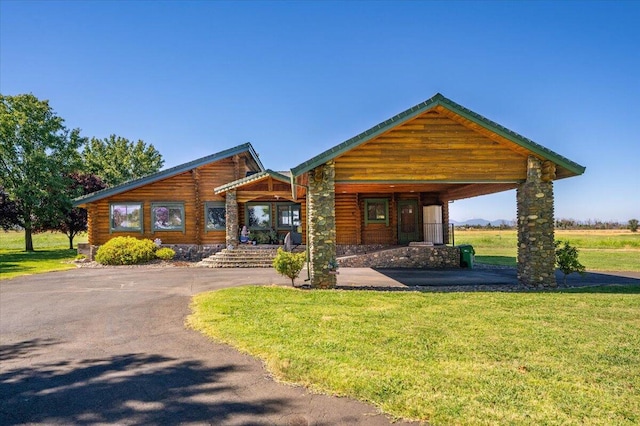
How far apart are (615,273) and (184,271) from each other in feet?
62.2

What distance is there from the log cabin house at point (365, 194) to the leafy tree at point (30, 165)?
432 inches

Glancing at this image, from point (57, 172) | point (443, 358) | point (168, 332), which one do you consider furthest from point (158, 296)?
point (57, 172)

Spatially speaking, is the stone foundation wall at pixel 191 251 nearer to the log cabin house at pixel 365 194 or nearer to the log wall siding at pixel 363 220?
the log cabin house at pixel 365 194

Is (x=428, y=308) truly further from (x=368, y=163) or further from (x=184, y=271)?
(x=184, y=271)

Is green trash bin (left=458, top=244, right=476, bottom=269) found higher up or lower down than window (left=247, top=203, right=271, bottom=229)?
lower down

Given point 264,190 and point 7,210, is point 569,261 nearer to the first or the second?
point 264,190

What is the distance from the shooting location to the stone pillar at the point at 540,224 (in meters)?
12.6

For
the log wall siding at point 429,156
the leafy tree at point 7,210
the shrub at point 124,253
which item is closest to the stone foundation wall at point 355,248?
the log wall siding at point 429,156

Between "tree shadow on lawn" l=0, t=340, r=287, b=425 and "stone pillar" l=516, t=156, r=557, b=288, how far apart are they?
11.1m

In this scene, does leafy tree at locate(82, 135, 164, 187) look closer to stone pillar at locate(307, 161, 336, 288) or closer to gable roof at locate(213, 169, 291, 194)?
gable roof at locate(213, 169, 291, 194)

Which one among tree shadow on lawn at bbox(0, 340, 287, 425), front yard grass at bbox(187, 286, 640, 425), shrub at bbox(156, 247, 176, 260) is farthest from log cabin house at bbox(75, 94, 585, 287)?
tree shadow on lawn at bbox(0, 340, 287, 425)

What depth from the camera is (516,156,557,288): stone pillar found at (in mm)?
12617

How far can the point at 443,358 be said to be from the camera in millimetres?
5613

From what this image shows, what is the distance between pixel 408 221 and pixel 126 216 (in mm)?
17516
